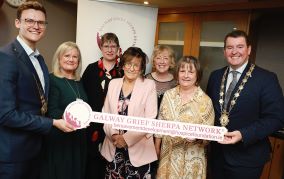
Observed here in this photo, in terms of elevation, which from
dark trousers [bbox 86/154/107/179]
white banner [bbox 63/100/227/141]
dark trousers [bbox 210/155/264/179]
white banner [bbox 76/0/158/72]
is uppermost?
white banner [bbox 76/0/158/72]

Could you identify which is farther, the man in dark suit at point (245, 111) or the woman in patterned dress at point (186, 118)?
the woman in patterned dress at point (186, 118)

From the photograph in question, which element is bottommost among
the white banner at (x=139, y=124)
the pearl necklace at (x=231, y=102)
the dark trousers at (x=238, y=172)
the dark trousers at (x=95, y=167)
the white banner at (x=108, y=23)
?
the dark trousers at (x=95, y=167)

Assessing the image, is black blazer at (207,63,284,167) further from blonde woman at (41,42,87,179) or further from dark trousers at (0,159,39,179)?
dark trousers at (0,159,39,179)

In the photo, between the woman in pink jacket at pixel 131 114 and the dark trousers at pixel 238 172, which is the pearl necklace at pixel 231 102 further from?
the woman in pink jacket at pixel 131 114

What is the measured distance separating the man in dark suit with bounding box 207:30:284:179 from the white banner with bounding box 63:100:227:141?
0.14m

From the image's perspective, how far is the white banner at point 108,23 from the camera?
2.80 meters

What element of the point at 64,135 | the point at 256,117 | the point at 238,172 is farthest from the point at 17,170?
the point at 256,117

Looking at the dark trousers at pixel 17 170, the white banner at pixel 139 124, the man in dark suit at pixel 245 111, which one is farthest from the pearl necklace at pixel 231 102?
the dark trousers at pixel 17 170

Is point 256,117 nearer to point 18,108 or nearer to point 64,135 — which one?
point 64,135

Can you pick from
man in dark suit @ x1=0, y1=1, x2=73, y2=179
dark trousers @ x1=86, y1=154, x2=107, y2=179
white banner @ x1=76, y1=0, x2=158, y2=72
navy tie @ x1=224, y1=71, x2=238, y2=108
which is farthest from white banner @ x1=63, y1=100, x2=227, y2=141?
white banner @ x1=76, y1=0, x2=158, y2=72

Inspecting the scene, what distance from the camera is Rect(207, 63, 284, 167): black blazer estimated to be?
1727mm

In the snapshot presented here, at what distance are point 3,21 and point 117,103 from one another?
2.61 m

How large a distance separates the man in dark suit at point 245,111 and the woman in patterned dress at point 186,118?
137mm

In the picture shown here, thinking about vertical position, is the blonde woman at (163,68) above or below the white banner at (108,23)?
below
